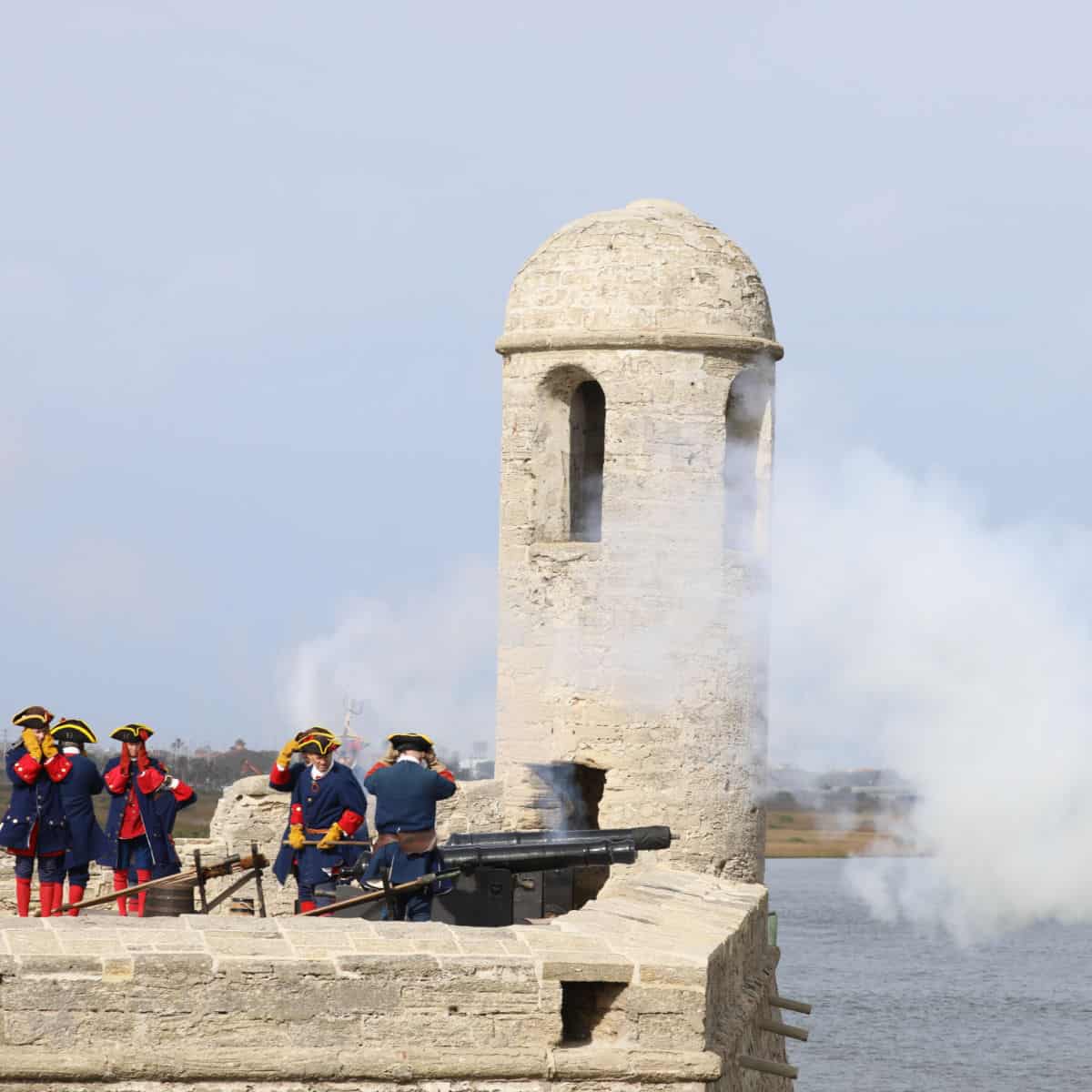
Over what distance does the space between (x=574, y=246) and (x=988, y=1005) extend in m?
21.0

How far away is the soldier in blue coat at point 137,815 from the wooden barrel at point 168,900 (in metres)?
1.58

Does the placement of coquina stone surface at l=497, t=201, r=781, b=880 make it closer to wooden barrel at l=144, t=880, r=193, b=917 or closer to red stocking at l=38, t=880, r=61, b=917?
red stocking at l=38, t=880, r=61, b=917

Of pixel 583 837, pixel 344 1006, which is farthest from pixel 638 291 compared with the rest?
pixel 344 1006

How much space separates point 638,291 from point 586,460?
175 centimetres

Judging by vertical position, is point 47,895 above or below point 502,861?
below

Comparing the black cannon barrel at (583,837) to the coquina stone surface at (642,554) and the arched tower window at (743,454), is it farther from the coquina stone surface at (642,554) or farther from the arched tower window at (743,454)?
the arched tower window at (743,454)

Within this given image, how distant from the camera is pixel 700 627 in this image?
1811 cm

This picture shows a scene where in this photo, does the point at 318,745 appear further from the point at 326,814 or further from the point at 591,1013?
the point at 591,1013

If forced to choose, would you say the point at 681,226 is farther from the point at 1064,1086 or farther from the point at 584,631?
the point at 1064,1086

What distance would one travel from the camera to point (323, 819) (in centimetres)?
1488

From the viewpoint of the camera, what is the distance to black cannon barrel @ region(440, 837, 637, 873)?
1469 cm

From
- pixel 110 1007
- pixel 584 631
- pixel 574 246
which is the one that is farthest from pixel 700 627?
pixel 110 1007

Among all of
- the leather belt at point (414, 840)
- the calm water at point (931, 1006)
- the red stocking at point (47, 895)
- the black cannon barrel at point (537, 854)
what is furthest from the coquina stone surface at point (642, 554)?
the calm water at point (931, 1006)

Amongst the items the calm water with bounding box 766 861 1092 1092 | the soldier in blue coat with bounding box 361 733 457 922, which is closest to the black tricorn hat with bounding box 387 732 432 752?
the soldier in blue coat with bounding box 361 733 457 922
